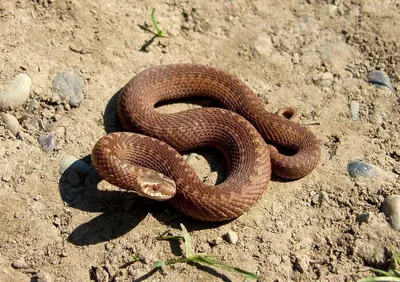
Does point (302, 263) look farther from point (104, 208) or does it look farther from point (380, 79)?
point (380, 79)

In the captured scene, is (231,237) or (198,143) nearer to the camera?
(231,237)

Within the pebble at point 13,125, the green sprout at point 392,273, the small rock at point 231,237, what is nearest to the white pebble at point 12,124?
the pebble at point 13,125

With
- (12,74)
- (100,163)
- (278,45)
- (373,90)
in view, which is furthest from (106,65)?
(373,90)

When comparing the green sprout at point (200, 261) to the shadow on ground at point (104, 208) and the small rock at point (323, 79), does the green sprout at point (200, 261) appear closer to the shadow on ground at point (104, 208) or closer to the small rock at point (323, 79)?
the shadow on ground at point (104, 208)

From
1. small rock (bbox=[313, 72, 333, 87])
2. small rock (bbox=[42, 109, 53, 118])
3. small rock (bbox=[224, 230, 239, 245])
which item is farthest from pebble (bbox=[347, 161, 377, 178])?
small rock (bbox=[42, 109, 53, 118])

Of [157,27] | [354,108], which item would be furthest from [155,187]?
[354,108]

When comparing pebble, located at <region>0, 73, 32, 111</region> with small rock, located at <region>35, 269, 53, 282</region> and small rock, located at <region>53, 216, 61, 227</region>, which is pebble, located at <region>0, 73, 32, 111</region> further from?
small rock, located at <region>35, 269, 53, 282</region>
